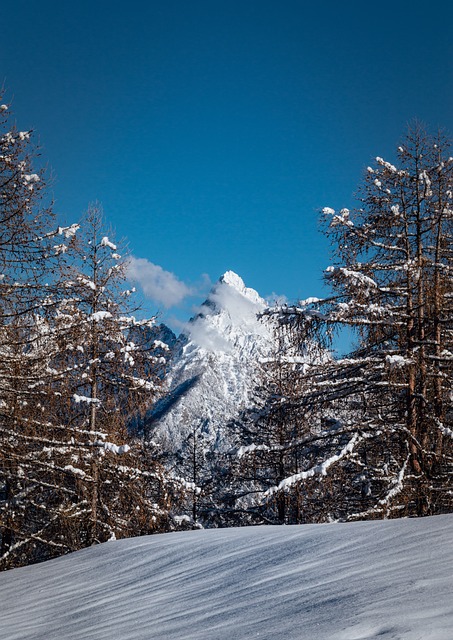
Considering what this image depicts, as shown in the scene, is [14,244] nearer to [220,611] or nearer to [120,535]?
[220,611]

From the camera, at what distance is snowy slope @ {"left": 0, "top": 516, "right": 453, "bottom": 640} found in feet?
8.04

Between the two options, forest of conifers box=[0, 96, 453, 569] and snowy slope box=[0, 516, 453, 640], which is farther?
forest of conifers box=[0, 96, 453, 569]

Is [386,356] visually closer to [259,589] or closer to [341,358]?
[341,358]

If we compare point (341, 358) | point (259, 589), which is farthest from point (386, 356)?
point (259, 589)

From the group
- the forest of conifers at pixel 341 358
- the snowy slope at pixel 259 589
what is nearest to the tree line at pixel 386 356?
the forest of conifers at pixel 341 358

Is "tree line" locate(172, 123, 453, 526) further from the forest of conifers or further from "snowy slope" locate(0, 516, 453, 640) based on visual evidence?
"snowy slope" locate(0, 516, 453, 640)

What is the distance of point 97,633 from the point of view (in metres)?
3.56

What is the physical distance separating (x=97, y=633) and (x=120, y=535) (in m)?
8.46

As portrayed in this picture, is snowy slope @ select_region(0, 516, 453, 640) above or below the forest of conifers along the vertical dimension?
below

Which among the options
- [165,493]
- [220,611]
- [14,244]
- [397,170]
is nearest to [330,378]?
[397,170]

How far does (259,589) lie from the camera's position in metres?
3.55

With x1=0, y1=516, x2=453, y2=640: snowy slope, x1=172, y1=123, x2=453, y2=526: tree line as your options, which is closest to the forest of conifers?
x1=172, y1=123, x2=453, y2=526: tree line

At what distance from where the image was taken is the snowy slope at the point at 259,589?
2451 millimetres

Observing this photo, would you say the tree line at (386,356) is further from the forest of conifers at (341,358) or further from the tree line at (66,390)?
the tree line at (66,390)
